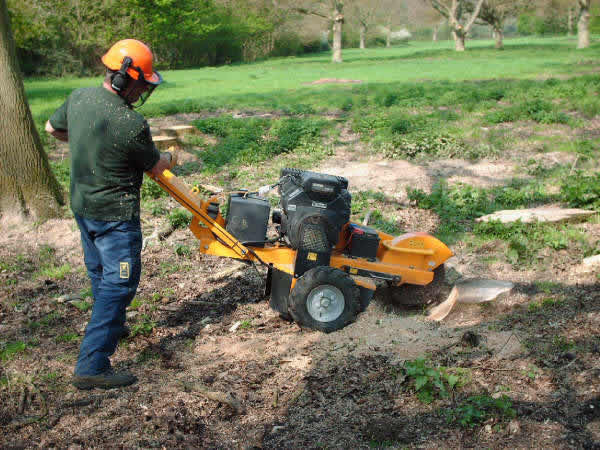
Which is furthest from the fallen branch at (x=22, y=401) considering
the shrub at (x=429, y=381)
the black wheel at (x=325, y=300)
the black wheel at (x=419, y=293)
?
the black wheel at (x=419, y=293)

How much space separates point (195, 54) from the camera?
1784 inches

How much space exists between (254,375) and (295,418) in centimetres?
64

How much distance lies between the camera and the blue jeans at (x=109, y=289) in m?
4.01

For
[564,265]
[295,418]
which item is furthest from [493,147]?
[295,418]

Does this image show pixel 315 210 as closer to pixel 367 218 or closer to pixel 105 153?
pixel 105 153

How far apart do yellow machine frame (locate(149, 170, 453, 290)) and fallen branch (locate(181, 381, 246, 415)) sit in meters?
1.31

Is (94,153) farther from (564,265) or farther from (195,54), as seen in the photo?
(195,54)

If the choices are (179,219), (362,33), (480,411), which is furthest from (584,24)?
(480,411)

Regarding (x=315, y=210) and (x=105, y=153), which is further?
(x=315, y=210)

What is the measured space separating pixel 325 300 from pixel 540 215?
3.54 m

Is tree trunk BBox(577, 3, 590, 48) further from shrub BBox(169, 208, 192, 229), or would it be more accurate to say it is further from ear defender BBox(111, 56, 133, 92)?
ear defender BBox(111, 56, 133, 92)

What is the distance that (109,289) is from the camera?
4.03 metres

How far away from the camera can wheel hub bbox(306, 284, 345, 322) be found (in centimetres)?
482

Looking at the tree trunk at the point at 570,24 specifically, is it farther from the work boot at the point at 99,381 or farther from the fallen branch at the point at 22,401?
the fallen branch at the point at 22,401
